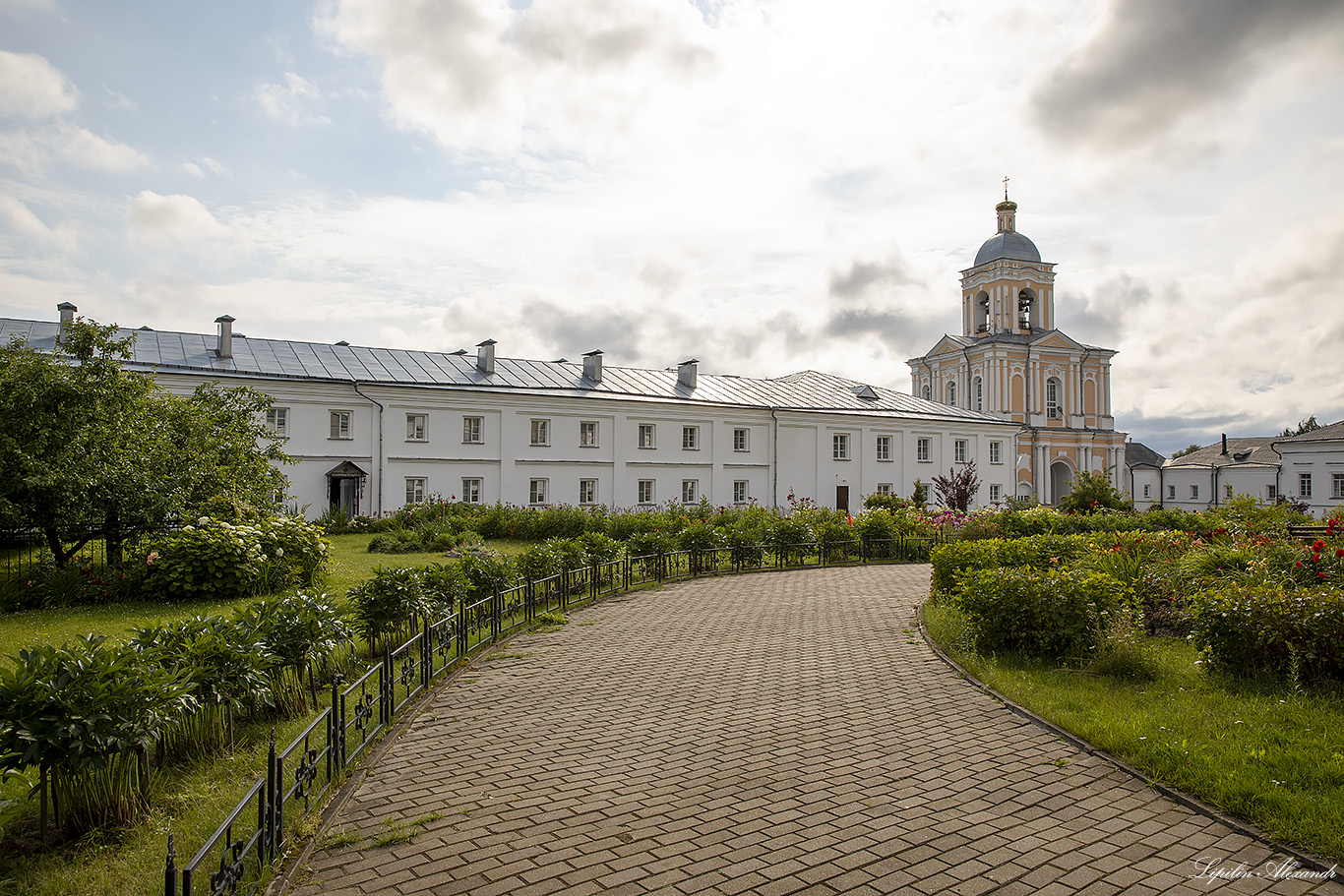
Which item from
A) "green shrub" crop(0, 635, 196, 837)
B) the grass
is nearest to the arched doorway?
the grass

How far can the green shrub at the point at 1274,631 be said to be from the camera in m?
6.84

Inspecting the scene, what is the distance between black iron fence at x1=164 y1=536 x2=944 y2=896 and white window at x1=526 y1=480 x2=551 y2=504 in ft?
45.3

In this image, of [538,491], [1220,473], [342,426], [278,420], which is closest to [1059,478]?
[1220,473]

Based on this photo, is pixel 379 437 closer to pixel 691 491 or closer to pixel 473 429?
pixel 473 429

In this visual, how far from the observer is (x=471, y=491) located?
95.5 feet

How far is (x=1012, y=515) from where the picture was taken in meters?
20.2

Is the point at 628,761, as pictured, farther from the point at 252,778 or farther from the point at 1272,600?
the point at 1272,600

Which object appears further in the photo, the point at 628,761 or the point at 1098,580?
the point at 1098,580

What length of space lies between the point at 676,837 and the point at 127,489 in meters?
12.0

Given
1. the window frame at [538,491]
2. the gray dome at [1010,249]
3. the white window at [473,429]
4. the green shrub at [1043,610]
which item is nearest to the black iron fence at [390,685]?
the green shrub at [1043,610]

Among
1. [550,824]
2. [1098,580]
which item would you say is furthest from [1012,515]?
[550,824]

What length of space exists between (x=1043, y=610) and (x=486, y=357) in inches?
1045

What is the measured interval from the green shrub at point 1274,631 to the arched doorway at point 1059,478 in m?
48.0

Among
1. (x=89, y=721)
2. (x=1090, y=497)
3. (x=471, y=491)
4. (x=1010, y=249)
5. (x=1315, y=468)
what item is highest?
(x=1010, y=249)
